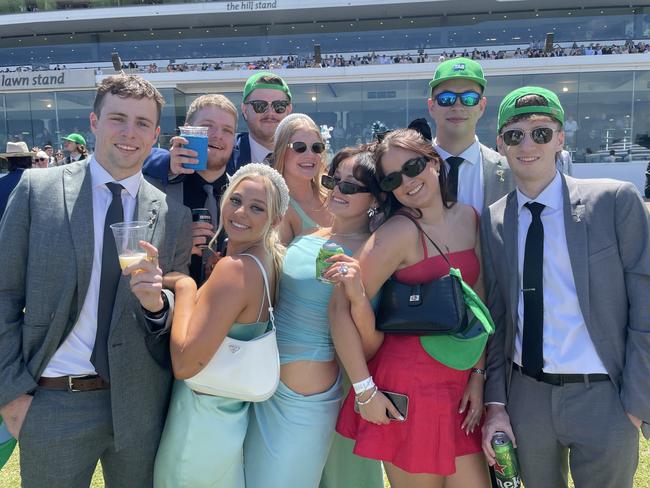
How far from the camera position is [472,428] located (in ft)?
8.57

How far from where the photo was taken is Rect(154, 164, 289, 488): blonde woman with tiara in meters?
2.39

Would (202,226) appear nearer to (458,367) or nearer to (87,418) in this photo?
(87,418)

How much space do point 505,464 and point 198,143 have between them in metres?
2.44

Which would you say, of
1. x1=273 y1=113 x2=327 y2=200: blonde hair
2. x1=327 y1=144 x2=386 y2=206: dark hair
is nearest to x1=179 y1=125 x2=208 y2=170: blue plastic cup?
x1=273 y1=113 x2=327 y2=200: blonde hair

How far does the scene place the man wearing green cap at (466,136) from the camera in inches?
136

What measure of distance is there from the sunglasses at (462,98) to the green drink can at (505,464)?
209 centimetres

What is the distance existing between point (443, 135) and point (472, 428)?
6.30ft

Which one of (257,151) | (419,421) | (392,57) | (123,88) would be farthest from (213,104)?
(392,57)

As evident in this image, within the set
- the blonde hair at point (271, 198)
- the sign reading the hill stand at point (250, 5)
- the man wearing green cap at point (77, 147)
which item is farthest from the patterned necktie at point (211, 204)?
the sign reading the hill stand at point (250, 5)

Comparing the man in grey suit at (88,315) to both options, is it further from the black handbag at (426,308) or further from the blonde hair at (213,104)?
the black handbag at (426,308)

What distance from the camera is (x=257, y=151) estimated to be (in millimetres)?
4262

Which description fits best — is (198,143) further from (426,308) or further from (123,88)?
(426,308)

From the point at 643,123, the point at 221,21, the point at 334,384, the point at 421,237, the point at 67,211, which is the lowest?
the point at 334,384

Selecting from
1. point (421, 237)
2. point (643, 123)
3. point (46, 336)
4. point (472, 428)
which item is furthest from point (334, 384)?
point (643, 123)
